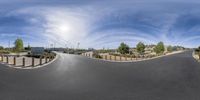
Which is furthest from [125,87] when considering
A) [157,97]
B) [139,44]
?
[139,44]

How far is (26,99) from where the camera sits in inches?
498

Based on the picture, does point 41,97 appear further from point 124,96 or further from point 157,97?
point 157,97

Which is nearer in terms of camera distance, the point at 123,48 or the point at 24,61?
the point at 24,61

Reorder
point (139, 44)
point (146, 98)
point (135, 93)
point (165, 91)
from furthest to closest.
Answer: point (139, 44), point (165, 91), point (135, 93), point (146, 98)

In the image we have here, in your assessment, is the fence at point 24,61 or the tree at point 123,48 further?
the tree at point 123,48

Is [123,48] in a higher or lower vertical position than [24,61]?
higher

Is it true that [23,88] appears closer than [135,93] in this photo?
No

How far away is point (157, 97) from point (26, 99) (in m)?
5.55

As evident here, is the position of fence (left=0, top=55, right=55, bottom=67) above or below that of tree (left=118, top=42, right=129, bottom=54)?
below

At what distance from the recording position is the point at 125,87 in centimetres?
1666

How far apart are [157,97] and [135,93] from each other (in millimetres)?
1237

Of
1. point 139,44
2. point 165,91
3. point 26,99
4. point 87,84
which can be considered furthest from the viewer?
point 139,44

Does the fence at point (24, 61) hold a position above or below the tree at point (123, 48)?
below

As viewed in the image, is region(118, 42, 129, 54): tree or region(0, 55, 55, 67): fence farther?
region(118, 42, 129, 54): tree
